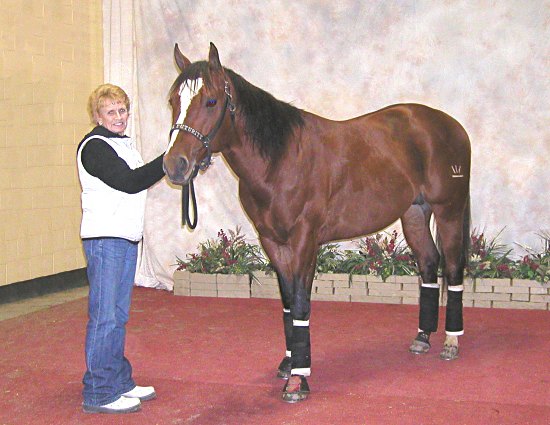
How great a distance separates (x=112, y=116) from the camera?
293 centimetres

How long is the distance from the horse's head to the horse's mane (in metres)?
0.15

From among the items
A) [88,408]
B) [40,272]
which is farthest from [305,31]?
[88,408]

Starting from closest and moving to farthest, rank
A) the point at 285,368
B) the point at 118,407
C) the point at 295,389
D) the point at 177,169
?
the point at 177,169, the point at 118,407, the point at 295,389, the point at 285,368

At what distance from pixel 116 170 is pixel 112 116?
260 millimetres

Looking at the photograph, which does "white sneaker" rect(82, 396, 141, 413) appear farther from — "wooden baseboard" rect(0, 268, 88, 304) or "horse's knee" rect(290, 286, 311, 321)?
"wooden baseboard" rect(0, 268, 88, 304)

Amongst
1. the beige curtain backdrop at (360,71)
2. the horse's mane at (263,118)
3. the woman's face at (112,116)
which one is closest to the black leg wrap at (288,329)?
the horse's mane at (263,118)

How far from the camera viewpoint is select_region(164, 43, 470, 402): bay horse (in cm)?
291

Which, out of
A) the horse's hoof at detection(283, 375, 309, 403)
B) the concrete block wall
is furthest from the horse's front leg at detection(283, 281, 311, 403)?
the concrete block wall

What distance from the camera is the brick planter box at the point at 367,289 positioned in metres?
4.97

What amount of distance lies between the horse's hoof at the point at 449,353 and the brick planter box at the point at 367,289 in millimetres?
1059

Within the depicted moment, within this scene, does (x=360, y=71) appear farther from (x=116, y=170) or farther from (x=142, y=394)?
(x=142, y=394)

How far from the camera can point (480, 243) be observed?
5316 mm

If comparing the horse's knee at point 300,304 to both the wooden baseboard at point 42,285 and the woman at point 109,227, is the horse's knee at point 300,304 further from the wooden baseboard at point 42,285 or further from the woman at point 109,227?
the wooden baseboard at point 42,285

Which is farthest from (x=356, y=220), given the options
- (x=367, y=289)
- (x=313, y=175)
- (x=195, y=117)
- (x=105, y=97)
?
(x=367, y=289)
